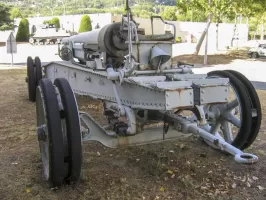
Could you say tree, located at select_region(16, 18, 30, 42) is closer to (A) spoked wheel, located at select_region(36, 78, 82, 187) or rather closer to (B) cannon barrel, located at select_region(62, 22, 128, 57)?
(B) cannon barrel, located at select_region(62, 22, 128, 57)

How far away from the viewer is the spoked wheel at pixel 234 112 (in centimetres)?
436

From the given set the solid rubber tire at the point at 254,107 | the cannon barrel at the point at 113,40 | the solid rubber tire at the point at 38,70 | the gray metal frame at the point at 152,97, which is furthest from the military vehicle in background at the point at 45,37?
the solid rubber tire at the point at 254,107

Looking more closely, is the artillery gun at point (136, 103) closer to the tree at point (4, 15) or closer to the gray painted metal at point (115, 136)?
the gray painted metal at point (115, 136)

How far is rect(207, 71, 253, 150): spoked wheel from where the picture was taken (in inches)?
172

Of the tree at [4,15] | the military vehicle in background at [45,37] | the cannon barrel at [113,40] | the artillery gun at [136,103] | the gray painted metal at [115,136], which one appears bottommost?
the gray painted metal at [115,136]

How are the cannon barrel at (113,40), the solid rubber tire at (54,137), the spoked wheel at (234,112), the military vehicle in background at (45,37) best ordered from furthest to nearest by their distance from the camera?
1. the military vehicle in background at (45,37)
2. the cannon barrel at (113,40)
3. the spoked wheel at (234,112)
4. the solid rubber tire at (54,137)

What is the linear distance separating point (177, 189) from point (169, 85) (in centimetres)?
110

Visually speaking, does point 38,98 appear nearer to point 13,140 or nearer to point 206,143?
point 13,140

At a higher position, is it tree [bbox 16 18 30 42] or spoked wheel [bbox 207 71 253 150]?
tree [bbox 16 18 30 42]

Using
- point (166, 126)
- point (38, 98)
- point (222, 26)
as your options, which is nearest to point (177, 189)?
point (166, 126)

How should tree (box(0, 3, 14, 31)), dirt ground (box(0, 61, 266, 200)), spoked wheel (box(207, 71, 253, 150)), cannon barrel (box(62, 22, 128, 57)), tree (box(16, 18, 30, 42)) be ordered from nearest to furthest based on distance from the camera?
1. dirt ground (box(0, 61, 266, 200))
2. spoked wheel (box(207, 71, 253, 150))
3. cannon barrel (box(62, 22, 128, 57))
4. tree (box(0, 3, 14, 31))
5. tree (box(16, 18, 30, 42))

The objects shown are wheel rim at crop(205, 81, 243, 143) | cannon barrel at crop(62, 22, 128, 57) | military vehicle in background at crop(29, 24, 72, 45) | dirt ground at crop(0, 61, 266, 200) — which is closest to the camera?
dirt ground at crop(0, 61, 266, 200)

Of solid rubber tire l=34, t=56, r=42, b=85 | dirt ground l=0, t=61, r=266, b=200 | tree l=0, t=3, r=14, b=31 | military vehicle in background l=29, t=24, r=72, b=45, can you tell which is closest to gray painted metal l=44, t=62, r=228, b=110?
dirt ground l=0, t=61, r=266, b=200

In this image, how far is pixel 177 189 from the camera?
3762mm
